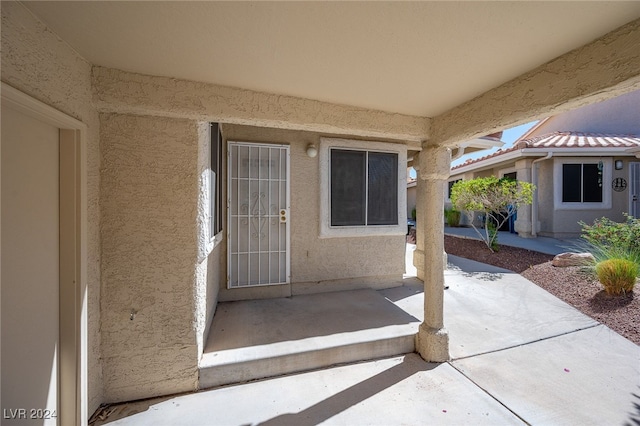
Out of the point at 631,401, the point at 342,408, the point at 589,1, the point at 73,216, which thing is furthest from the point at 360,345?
the point at 589,1

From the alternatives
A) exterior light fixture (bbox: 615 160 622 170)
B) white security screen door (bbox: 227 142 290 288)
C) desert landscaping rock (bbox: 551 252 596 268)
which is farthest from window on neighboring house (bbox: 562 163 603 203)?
white security screen door (bbox: 227 142 290 288)

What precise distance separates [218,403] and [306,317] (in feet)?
5.66

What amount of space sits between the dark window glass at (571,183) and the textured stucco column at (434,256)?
10.7 m

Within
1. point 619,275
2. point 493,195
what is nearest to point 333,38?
point 619,275

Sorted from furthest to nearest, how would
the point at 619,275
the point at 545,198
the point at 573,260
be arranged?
the point at 545,198 < the point at 573,260 < the point at 619,275

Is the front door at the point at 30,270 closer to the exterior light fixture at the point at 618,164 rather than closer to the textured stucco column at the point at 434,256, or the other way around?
the textured stucco column at the point at 434,256

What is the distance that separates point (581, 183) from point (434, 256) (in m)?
11.4

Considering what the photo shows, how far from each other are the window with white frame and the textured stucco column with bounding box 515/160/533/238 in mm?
886

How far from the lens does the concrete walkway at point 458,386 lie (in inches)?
97.8

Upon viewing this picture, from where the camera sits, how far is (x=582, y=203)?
1016 cm

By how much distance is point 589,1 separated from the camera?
1491 millimetres

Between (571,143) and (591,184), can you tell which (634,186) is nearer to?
(591,184)

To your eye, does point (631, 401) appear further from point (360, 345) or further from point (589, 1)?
point (589, 1)

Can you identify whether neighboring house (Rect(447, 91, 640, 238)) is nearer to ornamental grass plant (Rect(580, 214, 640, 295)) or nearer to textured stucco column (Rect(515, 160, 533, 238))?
textured stucco column (Rect(515, 160, 533, 238))
